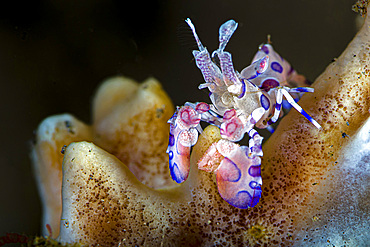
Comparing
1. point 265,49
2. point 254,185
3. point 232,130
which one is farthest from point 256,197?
point 265,49

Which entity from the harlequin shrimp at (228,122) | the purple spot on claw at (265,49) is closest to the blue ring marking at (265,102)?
the harlequin shrimp at (228,122)

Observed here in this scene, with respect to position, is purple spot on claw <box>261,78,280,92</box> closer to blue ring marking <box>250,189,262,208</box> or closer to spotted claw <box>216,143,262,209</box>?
spotted claw <box>216,143,262,209</box>

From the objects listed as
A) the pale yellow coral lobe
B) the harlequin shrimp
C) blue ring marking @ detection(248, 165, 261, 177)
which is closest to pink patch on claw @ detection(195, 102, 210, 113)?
the harlequin shrimp

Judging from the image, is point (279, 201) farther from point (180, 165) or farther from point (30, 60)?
point (30, 60)

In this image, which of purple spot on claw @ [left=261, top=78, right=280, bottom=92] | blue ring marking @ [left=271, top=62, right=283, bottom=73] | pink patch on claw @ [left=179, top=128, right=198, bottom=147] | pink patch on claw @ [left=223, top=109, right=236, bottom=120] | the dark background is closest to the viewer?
pink patch on claw @ [left=223, top=109, right=236, bottom=120]

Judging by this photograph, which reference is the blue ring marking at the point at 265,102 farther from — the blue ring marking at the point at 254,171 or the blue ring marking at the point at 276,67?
the blue ring marking at the point at 276,67

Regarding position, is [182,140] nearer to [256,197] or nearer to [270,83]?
[256,197]

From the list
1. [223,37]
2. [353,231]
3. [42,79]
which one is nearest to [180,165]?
[223,37]
